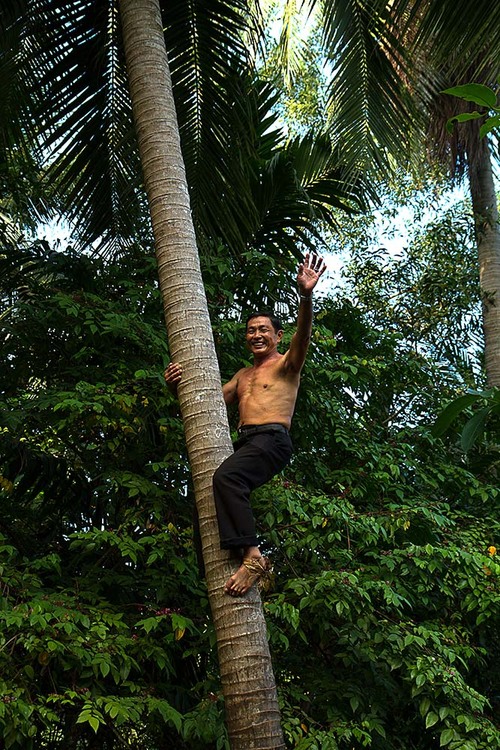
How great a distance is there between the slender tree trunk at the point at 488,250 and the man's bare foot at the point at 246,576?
6820mm

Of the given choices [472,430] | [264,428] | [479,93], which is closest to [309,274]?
[264,428]

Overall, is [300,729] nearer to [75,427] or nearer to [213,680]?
[213,680]

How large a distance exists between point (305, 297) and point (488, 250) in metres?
6.93

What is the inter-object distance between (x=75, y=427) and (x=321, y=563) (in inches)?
79.8

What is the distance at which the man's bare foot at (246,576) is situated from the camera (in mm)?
3793

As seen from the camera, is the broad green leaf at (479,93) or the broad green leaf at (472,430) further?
the broad green leaf at (472,430)

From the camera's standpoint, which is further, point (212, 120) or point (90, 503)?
point (212, 120)

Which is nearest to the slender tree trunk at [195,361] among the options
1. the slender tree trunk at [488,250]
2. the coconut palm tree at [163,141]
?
the coconut palm tree at [163,141]

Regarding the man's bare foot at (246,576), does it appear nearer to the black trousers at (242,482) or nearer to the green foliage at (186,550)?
the black trousers at (242,482)

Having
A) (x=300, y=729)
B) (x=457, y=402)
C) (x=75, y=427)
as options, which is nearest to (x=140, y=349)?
(x=75, y=427)

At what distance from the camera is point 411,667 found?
18.3 feet

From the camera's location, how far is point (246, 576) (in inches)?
150

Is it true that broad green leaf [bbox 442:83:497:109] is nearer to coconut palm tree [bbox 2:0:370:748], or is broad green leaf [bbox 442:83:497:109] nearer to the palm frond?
coconut palm tree [bbox 2:0:370:748]

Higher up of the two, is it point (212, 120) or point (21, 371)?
point (212, 120)
